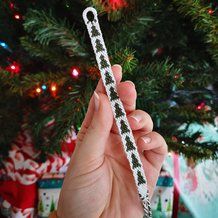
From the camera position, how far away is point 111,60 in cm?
47

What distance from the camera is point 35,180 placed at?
737 mm

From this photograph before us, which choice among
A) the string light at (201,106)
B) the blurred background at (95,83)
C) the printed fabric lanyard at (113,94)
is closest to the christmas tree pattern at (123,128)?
the printed fabric lanyard at (113,94)

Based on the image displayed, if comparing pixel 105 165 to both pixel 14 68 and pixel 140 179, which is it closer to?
pixel 140 179

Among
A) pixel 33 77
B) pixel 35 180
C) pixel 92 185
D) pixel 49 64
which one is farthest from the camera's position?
pixel 35 180

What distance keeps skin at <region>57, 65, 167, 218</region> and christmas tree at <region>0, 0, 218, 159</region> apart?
67 mm

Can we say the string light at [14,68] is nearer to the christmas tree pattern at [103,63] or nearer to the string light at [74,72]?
the string light at [74,72]

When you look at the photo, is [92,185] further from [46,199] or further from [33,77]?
[46,199]

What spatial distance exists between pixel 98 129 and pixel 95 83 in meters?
0.15

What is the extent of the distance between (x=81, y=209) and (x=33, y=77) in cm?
22

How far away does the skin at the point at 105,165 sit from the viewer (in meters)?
0.38

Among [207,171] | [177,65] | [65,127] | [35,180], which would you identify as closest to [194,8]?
[177,65]

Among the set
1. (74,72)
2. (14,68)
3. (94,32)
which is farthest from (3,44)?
(94,32)

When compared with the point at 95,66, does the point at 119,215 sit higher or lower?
lower

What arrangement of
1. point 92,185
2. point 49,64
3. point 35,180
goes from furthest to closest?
point 35,180, point 49,64, point 92,185
